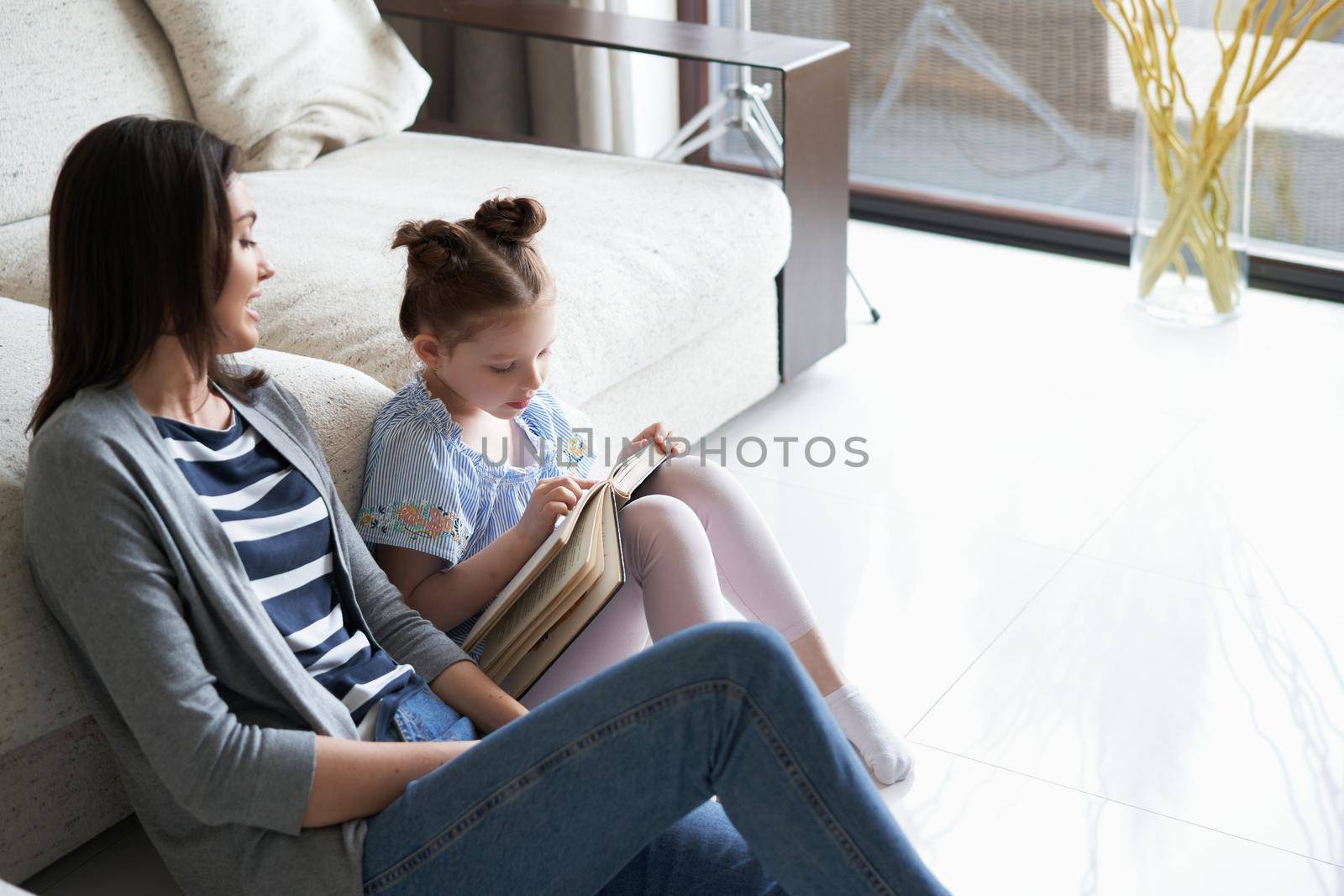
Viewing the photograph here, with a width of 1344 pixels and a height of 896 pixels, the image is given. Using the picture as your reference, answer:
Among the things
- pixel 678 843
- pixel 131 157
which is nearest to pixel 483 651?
pixel 678 843

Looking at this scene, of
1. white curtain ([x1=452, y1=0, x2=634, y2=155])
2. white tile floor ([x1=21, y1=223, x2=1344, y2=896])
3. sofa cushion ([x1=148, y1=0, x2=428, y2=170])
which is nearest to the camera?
white tile floor ([x1=21, y1=223, x2=1344, y2=896])

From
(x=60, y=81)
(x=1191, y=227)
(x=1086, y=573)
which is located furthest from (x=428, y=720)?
(x=1191, y=227)

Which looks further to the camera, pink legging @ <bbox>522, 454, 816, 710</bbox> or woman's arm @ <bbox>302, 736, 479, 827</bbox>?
pink legging @ <bbox>522, 454, 816, 710</bbox>

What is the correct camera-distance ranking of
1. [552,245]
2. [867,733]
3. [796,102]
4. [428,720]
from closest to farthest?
1. [428,720]
2. [867,733]
3. [552,245]
4. [796,102]

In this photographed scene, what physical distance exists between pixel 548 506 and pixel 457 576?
12 centimetres

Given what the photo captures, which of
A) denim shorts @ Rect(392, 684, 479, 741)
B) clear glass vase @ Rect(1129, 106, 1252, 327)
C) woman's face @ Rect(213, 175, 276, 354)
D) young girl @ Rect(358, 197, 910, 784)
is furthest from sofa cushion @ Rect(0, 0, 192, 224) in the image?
clear glass vase @ Rect(1129, 106, 1252, 327)

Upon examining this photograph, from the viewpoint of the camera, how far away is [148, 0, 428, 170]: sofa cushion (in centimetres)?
235

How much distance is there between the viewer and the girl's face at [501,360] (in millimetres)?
1462

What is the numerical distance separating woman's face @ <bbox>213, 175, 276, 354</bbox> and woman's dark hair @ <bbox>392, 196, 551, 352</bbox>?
283 millimetres

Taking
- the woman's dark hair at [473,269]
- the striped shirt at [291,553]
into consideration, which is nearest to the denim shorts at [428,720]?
the striped shirt at [291,553]

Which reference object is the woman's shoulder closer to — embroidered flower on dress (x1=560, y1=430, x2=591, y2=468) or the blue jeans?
Answer: the blue jeans

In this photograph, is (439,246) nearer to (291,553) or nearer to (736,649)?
(291,553)

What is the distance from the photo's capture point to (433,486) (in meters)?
1.44

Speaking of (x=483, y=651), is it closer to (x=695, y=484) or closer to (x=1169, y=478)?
(x=695, y=484)
